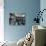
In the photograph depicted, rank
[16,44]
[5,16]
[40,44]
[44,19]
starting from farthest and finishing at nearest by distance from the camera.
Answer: [5,16], [44,19], [16,44], [40,44]

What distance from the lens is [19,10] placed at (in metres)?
5.05

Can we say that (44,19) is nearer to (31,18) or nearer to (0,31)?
(31,18)

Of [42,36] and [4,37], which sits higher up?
[42,36]

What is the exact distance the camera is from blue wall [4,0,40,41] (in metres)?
4.98

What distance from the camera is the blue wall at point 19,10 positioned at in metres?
4.98

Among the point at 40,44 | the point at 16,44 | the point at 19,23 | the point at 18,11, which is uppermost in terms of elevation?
the point at 18,11

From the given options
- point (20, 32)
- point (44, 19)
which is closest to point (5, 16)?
point (20, 32)

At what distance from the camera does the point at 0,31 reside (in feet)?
16.6

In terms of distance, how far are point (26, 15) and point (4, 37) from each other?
118 cm

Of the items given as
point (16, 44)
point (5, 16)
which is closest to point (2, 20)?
point (5, 16)

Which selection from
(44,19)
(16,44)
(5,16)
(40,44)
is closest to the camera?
(40,44)

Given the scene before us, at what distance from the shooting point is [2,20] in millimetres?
5016

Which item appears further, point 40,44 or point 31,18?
point 31,18

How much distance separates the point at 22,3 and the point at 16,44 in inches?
72.5
